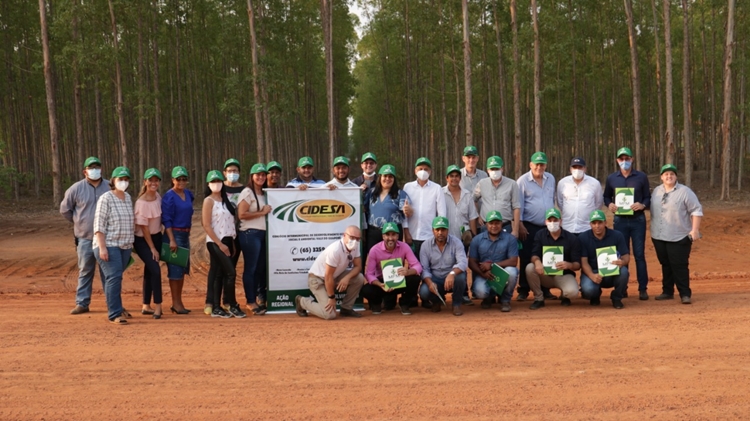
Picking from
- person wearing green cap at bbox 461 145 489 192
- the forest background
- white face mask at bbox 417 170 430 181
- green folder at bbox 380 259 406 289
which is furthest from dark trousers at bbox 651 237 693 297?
the forest background

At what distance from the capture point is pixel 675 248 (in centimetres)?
952

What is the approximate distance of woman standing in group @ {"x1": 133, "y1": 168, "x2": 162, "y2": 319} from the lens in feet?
28.6

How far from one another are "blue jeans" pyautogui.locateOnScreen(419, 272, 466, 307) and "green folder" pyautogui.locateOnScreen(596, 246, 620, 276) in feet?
6.39

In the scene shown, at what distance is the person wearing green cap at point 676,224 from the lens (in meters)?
9.44

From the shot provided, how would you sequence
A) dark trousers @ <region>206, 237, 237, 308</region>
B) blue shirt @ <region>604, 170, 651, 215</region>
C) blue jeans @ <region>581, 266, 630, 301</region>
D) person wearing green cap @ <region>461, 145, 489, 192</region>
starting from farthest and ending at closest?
blue shirt @ <region>604, 170, 651, 215</region>
person wearing green cap @ <region>461, 145, 489, 192</region>
blue jeans @ <region>581, 266, 630, 301</region>
dark trousers @ <region>206, 237, 237, 308</region>

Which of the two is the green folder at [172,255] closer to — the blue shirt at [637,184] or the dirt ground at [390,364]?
the dirt ground at [390,364]

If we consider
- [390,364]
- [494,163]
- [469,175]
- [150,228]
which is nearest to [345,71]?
[469,175]

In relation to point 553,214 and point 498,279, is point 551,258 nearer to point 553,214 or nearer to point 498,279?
point 553,214

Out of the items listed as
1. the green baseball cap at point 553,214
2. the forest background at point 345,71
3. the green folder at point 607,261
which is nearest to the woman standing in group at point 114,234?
the green baseball cap at point 553,214

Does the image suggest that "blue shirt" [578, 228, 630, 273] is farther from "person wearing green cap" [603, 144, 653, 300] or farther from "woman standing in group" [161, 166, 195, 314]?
"woman standing in group" [161, 166, 195, 314]

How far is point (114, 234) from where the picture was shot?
8539 millimetres

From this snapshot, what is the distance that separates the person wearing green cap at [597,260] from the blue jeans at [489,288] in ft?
3.48

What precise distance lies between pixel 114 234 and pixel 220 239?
1362 millimetres

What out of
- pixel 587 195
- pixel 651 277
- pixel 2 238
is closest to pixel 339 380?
pixel 587 195
